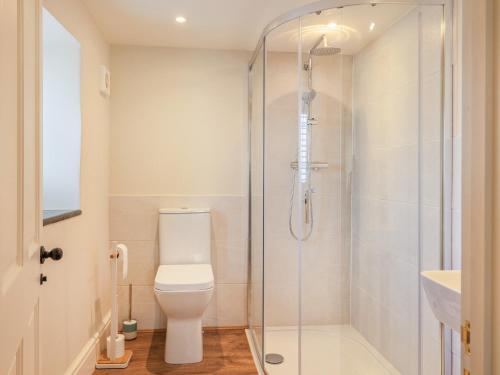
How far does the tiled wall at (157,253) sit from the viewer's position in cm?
293

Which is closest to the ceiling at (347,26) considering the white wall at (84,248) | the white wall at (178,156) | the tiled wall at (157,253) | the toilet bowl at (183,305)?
the white wall at (178,156)

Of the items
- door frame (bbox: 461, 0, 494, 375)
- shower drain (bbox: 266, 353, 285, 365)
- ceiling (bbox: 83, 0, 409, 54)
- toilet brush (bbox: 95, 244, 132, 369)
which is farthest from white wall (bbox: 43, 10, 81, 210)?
door frame (bbox: 461, 0, 494, 375)

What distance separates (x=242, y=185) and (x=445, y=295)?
2086 mm

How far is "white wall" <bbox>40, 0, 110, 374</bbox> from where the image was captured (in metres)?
1.79

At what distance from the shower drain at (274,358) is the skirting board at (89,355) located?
1.06m

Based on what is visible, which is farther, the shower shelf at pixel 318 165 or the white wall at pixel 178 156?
the white wall at pixel 178 156

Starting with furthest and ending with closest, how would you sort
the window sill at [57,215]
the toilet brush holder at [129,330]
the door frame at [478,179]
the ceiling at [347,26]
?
1. the toilet brush holder at [129,330]
2. the ceiling at [347,26]
3. the window sill at [57,215]
4. the door frame at [478,179]

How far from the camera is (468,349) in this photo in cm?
64

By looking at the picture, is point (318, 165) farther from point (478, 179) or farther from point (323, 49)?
point (478, 179)

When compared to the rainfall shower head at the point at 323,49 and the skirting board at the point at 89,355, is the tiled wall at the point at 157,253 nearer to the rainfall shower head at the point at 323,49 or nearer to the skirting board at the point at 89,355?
the skirting board at the point at 89,355

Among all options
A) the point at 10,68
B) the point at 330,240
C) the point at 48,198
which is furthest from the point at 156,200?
the point at 10,68

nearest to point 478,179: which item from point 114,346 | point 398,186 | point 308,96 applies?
point 398,186

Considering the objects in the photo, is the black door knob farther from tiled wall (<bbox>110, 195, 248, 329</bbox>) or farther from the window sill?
tiled wall (<bbox>110, 195, 248, 329</bbox>)

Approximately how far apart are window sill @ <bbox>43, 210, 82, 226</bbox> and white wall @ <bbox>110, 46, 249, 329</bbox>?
2.72 feet
